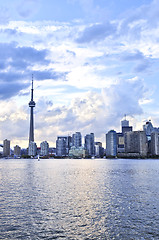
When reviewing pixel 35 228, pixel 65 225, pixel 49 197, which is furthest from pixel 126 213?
pixel 49 197

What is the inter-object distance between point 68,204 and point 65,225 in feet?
54.6

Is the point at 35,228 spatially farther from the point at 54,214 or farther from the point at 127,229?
the point at 127,229

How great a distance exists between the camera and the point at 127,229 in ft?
134

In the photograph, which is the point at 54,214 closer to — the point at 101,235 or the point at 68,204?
the point at 68,204

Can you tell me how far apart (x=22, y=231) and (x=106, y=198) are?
103 ft

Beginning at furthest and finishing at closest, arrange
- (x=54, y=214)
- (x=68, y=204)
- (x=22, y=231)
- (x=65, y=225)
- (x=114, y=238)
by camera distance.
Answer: (x=68, y=204), (x=54, y=214), (x=65, y=225), (x=22, y=231), (x=114, y=238)

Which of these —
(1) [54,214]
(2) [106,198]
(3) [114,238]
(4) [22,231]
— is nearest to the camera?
(3) [114,238]

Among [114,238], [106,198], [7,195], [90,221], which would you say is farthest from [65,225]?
[7,195]

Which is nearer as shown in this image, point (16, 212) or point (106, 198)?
point (16, 212)

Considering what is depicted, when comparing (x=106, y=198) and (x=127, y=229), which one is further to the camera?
(x=106, y=198)

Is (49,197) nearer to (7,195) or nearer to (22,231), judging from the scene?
(7,195)

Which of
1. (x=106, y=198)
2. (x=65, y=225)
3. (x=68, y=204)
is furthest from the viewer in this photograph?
(x=106, y=198)

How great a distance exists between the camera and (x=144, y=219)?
46.4 metres

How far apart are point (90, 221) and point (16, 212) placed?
15.5 meters
